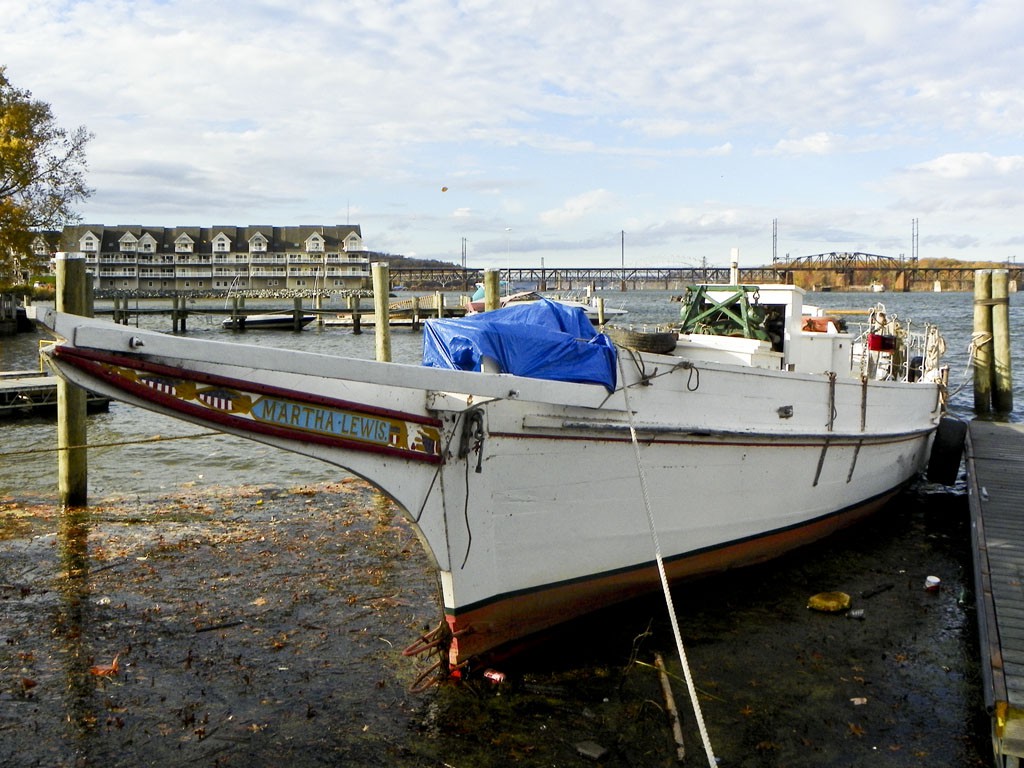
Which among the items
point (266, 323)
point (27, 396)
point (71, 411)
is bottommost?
point (27, 396)

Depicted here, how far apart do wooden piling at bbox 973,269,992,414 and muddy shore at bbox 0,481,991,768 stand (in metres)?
11.2

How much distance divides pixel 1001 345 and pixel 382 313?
14.8 meters

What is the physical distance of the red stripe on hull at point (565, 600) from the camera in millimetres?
6273

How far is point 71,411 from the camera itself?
32.7 ft

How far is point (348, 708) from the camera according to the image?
5832 millimetres

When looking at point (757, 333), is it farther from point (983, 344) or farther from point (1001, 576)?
point (983, 344)

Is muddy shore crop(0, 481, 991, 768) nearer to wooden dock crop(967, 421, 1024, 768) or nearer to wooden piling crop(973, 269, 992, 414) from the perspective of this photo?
wooden dock crop(967, 421, 1024, 768)

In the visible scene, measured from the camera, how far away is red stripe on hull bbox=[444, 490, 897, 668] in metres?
6.27

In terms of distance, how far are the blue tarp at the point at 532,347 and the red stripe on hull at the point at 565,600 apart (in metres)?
1.74

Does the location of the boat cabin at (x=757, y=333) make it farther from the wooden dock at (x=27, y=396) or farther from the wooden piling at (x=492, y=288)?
the wooden dock at (x=27, y=396)

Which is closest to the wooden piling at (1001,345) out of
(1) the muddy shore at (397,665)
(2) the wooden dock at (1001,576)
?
(2) the wooden dock at (1001,576)

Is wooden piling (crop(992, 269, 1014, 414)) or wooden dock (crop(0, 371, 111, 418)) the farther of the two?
wooden piling (crop(992, 269, 1014, 414))

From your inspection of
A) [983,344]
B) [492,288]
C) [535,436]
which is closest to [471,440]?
[535,436]

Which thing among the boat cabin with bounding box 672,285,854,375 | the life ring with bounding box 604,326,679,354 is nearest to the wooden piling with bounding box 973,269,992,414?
the boat cabin with bounding box 672,285,854,375
